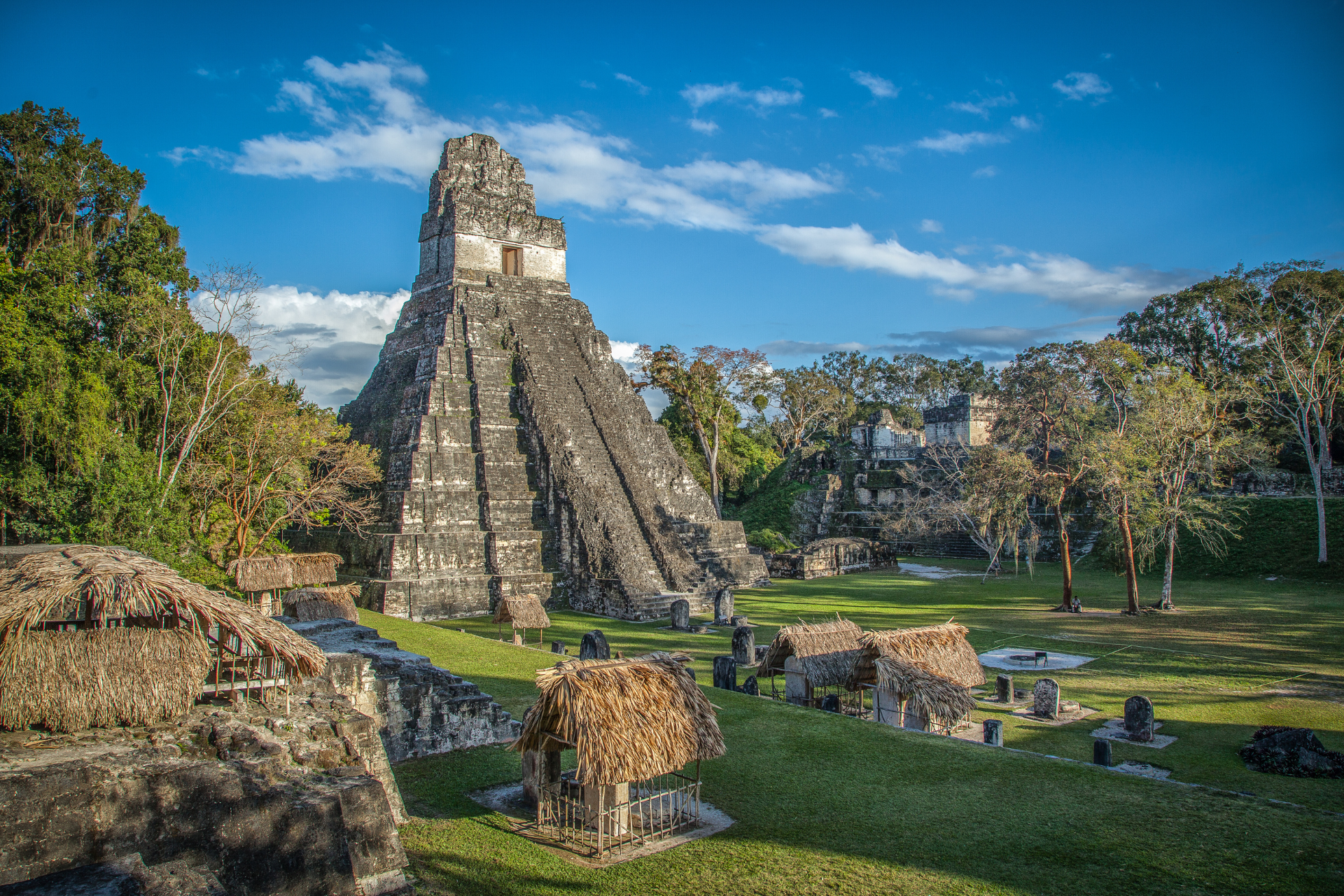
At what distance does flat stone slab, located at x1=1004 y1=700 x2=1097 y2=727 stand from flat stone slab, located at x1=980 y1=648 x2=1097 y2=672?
1.96 m

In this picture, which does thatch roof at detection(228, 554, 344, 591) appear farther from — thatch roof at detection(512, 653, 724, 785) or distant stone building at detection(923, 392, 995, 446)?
distant stone building at detection(923, 392, 995, 446)

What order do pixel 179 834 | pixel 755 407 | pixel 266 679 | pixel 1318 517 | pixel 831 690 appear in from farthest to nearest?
pixel 755 407 → pixel 1318 517 → pixel 831 690 → pixel 266 679 → pixel 179 834

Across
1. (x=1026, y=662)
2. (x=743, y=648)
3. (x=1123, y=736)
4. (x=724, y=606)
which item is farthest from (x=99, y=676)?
(x=724, y=606)

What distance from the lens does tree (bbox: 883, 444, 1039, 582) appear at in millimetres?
18703

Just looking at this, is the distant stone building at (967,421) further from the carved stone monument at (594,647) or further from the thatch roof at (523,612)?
the carved stone monument at (594,647)

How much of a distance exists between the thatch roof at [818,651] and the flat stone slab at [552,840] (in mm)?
3728

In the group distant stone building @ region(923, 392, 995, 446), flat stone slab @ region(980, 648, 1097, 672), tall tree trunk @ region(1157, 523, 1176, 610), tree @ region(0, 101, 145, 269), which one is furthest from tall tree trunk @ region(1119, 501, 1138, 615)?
tree @ region(0, 101, 145, 269)

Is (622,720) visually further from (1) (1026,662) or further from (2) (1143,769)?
(1) (1026,662)

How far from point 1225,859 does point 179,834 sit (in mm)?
6917

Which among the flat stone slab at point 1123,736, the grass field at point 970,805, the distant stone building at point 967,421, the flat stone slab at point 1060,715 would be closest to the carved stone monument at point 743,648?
the grass field at point 970,805

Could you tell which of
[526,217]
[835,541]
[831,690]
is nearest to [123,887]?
[831,690]

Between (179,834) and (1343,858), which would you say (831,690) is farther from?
(179,834)

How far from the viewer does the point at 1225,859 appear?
18.1ft

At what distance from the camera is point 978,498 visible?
20812 mm
